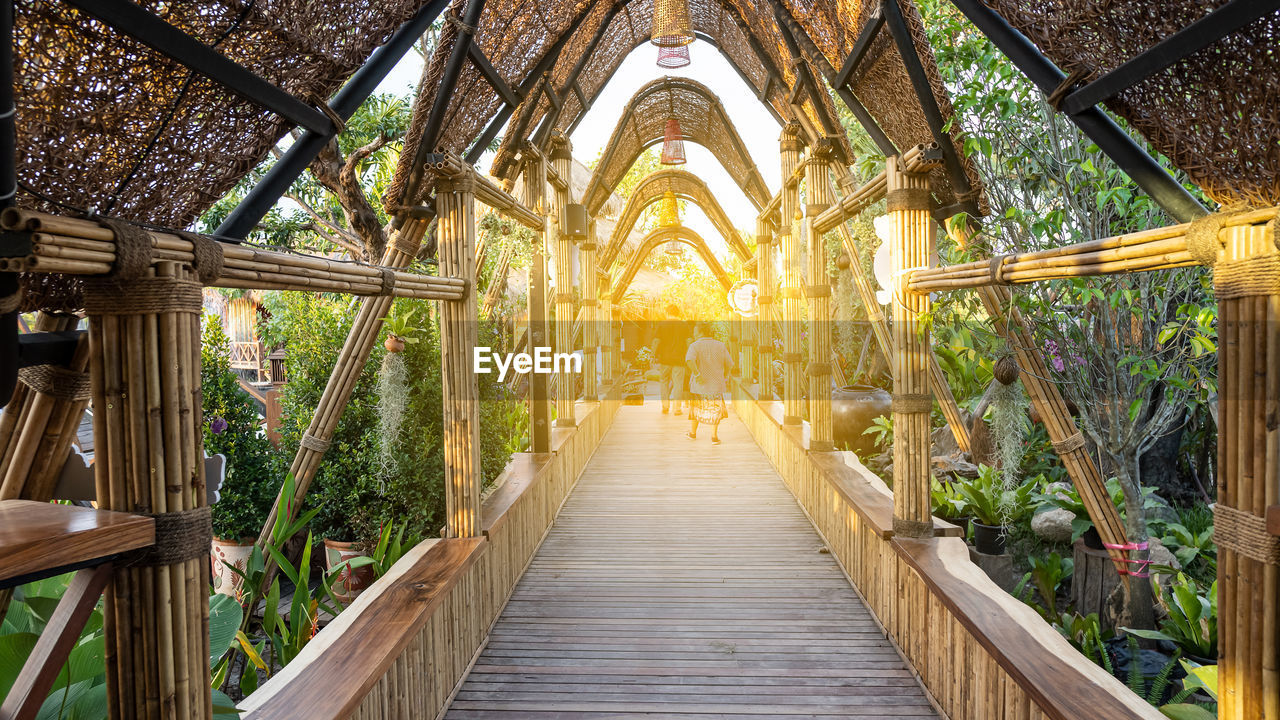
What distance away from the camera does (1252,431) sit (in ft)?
5.10

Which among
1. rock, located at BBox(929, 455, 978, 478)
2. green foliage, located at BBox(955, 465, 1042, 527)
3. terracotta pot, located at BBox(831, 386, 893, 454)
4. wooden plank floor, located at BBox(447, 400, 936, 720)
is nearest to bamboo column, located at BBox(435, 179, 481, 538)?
wooden plank floor, located at BBox(447, 400, 936, 720)

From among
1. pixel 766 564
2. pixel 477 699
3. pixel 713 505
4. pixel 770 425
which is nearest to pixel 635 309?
pixel 770 425

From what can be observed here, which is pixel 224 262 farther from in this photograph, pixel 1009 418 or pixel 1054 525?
pixel 1054 525

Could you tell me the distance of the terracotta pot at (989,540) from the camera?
4766 millimetres

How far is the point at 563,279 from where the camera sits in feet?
25.1

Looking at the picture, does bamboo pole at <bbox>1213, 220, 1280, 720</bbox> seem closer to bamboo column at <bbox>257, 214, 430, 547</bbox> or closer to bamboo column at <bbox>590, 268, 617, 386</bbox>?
bamboo column at <bbox>257, 214, 430, 547</bbox>

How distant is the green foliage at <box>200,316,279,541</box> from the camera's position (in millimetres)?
5070

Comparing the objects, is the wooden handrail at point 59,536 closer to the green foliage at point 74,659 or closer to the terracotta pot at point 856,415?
the green foliage at point 74,659

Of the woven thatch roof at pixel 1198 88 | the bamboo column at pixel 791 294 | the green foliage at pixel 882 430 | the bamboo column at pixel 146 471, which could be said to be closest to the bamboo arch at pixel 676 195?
the bamboo column at pixel 791 294

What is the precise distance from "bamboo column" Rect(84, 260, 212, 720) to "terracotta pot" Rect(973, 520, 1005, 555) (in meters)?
4.59

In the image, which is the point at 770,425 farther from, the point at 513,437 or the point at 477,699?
the point at 477,699

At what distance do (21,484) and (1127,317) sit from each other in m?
5.05

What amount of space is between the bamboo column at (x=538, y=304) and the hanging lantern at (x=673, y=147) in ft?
8.39

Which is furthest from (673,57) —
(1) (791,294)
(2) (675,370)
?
(2) (675,370)
